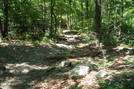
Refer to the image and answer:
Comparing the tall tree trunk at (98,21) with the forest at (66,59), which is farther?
the tall tree trunk at (98,21)

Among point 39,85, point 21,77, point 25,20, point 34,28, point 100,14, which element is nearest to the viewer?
point 39,85

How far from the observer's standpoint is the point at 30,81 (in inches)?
178

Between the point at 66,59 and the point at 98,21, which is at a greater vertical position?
the point at 98,21

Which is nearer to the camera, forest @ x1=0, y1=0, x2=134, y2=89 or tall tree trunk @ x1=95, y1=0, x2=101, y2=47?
forest @ x1=0, y1=0, x2=134, y2=89

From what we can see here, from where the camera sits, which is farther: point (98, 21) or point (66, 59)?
point (98, 21)

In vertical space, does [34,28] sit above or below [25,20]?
below

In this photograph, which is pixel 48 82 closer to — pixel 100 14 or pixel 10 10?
pixel 100 14

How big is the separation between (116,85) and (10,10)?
448 inches

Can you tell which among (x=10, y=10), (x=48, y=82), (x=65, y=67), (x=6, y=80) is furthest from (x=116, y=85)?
(x=10, y=10)

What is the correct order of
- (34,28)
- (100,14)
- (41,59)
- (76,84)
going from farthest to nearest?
(34,28) → (100,14) → (41,59) → (76,84)

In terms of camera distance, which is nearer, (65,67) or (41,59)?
(65,67)

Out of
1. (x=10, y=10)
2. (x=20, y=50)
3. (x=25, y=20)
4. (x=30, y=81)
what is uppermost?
(x=10, y=10)

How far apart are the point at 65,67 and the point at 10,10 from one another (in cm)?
885

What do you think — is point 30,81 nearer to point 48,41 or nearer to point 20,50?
point 20,50
